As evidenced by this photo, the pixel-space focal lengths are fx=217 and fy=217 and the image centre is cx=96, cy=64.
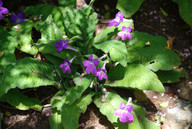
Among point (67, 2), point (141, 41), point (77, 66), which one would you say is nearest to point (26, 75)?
point (77, 66)

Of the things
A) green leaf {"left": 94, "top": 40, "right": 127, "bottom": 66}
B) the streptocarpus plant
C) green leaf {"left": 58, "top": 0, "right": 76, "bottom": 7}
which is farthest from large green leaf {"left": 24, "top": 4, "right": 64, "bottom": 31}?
green leaf {"left": 94, "top": 40, "right": 127, "bottom": 66}

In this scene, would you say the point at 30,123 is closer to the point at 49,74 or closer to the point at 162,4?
the point at 49,74

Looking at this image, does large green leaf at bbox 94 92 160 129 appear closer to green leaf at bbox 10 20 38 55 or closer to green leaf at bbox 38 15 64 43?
green leaf at bbox 38 15 64 43

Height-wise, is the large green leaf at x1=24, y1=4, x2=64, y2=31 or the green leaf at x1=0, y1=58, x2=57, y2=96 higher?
the large green leaf at x1=24, y1=4, x2=64, y2=31

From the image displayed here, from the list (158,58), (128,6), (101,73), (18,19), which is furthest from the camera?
(128,6)

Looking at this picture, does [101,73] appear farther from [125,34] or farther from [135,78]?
[125,34]

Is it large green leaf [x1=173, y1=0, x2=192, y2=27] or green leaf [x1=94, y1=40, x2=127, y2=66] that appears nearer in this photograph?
green leaf [x1=94, y1=40, x2=127, y2=66]

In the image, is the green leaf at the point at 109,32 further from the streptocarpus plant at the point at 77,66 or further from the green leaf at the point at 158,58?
the green leaf at the point at 158,58

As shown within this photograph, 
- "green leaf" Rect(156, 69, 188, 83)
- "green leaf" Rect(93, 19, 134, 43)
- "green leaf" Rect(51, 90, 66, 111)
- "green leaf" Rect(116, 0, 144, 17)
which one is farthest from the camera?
"green leaf" Rect(116, 0, 144, 17)
